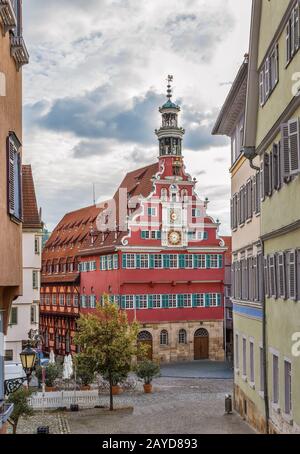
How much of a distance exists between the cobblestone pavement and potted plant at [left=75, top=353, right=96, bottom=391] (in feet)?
5.99

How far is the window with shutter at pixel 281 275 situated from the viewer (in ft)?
57.4

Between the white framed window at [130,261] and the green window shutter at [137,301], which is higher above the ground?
the white framed window at [130,261]

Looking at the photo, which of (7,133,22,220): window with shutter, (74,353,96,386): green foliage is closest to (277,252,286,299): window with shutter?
(7,133,22,220): window with shutter

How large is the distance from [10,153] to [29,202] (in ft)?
86.3

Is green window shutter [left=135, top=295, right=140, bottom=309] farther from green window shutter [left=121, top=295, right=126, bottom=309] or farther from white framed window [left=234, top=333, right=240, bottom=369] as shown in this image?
white framed window [left=234, top=333, right=240, bottom=369]

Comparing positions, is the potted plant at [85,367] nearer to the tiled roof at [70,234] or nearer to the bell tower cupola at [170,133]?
the bell tower cupola at [170,133]

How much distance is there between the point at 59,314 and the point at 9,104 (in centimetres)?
5722

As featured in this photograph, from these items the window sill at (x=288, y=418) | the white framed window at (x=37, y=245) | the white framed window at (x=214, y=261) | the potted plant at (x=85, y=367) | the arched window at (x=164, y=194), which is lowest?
the potted plant at (x=85, y=367)

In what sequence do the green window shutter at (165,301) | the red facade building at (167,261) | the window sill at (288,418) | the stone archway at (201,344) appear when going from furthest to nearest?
the stone archway at (201,344)
the green window shutter at (165,301)
the red facade building at (167,261)
the window sill at (288,418)

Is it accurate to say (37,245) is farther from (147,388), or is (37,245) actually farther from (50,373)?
(147,388)

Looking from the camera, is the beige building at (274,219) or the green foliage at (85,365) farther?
the green foliage at (85,365)

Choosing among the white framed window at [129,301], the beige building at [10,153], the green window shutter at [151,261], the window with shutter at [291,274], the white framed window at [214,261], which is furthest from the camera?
the white framed window at [214,261]

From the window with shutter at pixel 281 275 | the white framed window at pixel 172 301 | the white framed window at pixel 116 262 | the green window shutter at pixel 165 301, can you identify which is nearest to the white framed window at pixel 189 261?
the white framed window at pixel 172 301

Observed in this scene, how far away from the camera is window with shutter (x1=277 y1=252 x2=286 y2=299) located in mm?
17484
